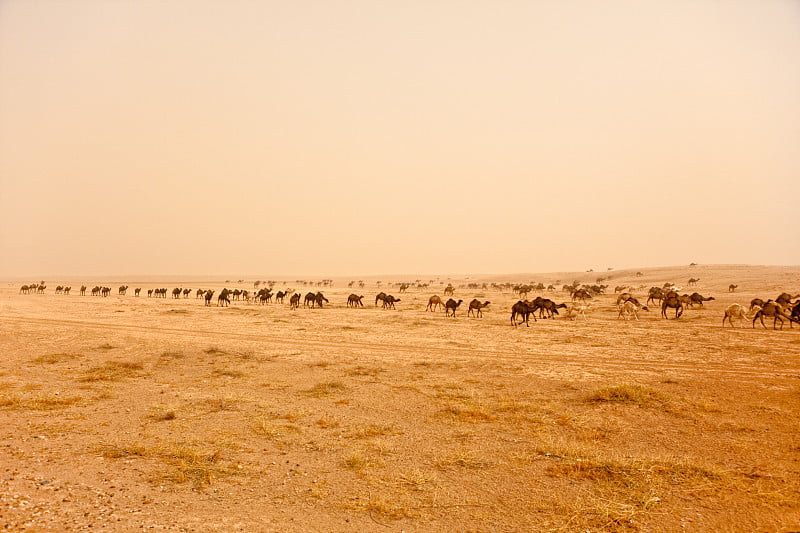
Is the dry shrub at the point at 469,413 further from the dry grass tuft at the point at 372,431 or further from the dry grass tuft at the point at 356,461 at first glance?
the dry grass tuft at the point at 356,461

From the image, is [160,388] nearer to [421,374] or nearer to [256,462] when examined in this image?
[256,462]

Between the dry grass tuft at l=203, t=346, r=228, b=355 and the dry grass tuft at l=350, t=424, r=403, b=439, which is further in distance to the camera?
the dry grass tuft at l=203, t=346, r=228, b=355

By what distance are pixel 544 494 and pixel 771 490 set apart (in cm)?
343

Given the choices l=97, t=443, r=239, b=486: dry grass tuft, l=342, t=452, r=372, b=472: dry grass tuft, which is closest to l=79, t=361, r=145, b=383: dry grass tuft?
l=97, t=443, r=239, b=486: dry grass tuft

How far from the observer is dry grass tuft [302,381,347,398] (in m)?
12.9

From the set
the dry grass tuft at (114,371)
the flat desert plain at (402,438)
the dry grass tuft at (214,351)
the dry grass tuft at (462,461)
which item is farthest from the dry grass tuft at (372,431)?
the dry grass tuft at (214,351)

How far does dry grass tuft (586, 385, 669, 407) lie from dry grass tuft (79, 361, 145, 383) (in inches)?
586

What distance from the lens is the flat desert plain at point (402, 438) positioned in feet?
20.8

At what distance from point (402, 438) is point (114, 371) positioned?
1203cm

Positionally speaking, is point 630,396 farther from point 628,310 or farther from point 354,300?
point 354,300

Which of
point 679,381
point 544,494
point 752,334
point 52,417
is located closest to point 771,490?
point 544,494

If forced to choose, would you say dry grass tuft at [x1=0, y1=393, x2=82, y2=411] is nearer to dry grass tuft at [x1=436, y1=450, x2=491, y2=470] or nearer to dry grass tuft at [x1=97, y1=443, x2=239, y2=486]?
dry grass tuft at [x1=97, y1=443, x2=239, y2=486]

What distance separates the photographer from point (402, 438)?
30.8ft

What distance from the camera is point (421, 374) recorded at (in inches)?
610
